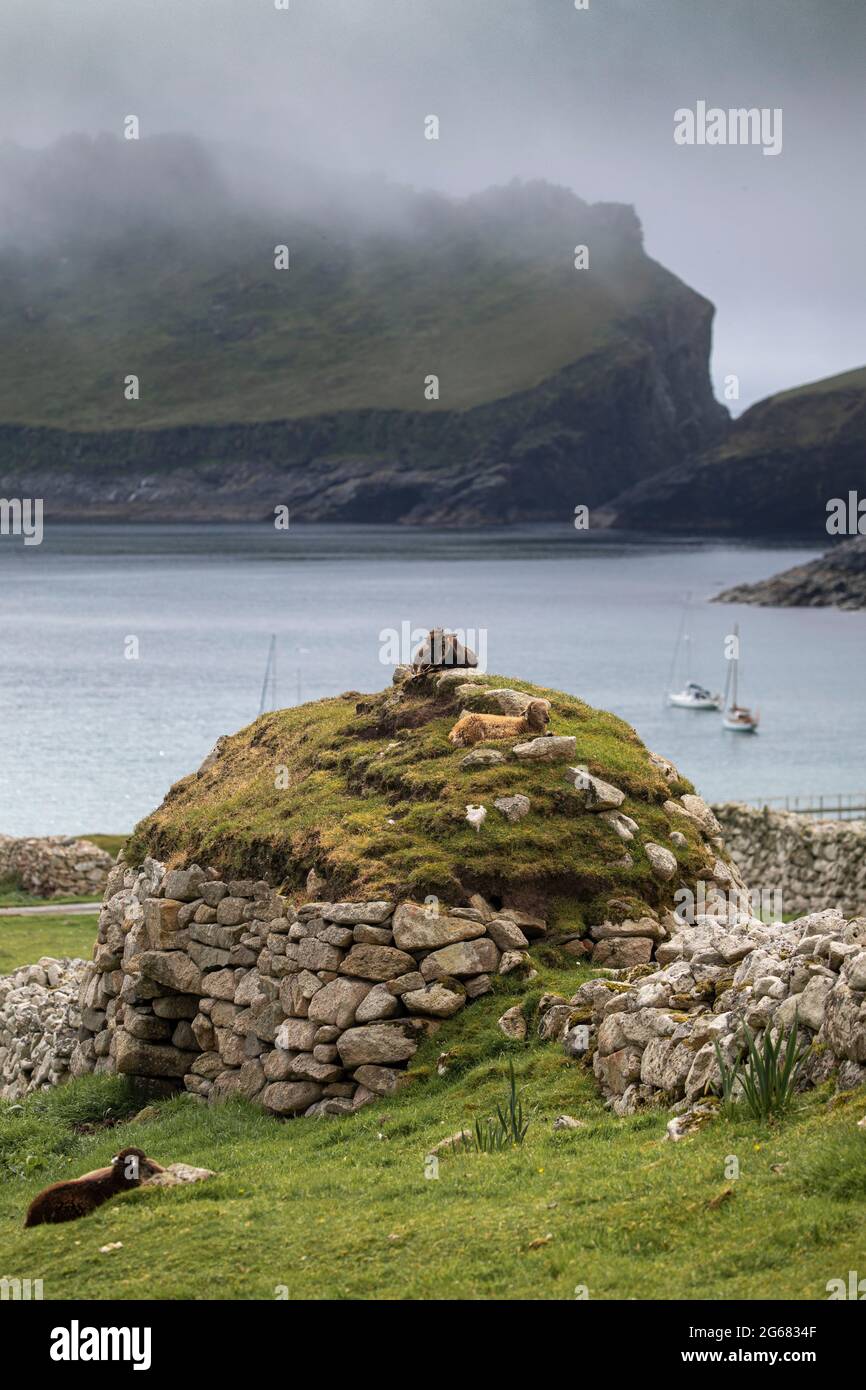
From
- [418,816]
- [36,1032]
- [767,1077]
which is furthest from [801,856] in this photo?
[767,1077]

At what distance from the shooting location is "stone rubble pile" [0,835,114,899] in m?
52.1

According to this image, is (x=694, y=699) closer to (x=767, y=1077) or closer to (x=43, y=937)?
(x=43, y=937)

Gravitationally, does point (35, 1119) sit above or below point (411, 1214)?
below

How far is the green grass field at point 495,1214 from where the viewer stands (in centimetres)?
1006

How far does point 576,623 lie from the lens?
596 feet

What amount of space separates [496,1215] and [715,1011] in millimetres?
3877

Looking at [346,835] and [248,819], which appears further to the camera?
[248,819]

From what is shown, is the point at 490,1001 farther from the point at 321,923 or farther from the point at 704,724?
the point at 704,724

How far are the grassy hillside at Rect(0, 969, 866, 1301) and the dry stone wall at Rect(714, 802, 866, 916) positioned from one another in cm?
2756

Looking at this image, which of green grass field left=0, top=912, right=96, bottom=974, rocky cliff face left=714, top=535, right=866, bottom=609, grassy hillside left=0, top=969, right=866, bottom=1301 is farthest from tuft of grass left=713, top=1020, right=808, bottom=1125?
rocky cliff face left=714, top=535, right=866, bottom=609

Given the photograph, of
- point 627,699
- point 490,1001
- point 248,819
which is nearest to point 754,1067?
point 490,1001

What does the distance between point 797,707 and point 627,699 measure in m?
14.9

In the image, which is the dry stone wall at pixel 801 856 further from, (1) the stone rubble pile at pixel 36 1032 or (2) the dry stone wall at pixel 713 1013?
(2) the dry stone wall at pixel 713 1013
